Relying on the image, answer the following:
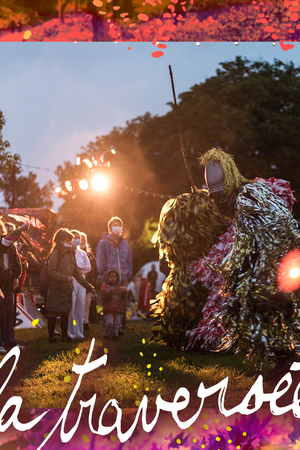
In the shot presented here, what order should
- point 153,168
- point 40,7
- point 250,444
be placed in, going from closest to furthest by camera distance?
point 250,444 < point 40,7 < point 153,168

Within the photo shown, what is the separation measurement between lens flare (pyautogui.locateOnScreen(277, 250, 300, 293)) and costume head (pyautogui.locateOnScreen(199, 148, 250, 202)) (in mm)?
585

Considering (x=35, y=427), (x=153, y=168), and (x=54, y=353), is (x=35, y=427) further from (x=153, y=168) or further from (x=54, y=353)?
(x=153, y=168)

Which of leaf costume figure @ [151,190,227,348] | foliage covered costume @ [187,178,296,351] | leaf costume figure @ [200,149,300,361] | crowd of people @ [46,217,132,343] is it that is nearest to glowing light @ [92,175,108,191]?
crowd of people @ [46,217,132,343]

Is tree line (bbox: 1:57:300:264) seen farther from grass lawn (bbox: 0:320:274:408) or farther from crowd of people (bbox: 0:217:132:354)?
grass lawn (bbox: 0:320:274:408)

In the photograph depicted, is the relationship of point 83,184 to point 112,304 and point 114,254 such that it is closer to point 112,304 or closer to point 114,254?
point 114,254

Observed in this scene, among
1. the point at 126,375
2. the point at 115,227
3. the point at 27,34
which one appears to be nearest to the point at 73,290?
the point at 115,227

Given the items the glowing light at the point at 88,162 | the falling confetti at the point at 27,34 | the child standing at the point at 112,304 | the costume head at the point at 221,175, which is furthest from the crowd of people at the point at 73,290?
the costume head at the point at 221,175

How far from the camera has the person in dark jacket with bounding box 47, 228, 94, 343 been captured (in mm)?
6453

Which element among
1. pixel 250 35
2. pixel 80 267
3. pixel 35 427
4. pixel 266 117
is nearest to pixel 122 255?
pixel 80 267

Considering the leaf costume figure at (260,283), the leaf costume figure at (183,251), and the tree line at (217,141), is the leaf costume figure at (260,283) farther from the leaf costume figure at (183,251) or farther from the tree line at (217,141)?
the tree line at (217,141)

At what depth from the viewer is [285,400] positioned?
9.74ft

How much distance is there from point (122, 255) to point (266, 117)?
14057mm

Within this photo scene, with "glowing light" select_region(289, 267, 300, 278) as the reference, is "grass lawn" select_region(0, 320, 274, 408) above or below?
below

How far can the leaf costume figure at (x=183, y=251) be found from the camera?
498 centimetres
